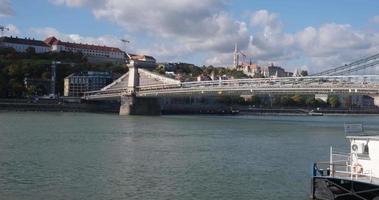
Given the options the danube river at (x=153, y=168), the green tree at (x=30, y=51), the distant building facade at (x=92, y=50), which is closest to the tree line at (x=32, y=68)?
the green tree at (x=30, y=51)

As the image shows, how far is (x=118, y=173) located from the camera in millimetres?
23562

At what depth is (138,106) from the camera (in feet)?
315

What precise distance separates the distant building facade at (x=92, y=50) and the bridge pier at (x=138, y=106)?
7291 centimetres

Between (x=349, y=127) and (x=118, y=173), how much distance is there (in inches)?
355

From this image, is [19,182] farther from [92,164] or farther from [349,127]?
[349,127]

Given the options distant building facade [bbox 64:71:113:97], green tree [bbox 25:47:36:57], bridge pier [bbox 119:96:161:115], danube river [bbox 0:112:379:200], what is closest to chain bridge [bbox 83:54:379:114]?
bridge pier [bbox 119:96:161:115]

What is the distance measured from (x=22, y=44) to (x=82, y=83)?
40064mm

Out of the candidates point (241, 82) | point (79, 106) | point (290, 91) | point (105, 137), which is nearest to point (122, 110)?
point (79, 106)

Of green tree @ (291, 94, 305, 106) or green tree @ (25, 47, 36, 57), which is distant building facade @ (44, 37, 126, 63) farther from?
green tree @ (291, 94, 305, 106)

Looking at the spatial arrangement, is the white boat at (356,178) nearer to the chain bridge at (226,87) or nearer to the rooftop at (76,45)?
the chain bridge at (226,87)

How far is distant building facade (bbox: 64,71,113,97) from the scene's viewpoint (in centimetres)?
12482

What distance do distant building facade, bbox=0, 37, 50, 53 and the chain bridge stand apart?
49890 mm

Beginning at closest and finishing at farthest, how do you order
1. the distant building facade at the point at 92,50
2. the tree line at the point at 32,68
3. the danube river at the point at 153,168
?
the danube river at the point at 153,168
the tree line at the point at 32,68
the distant building facade at the point at 92,50

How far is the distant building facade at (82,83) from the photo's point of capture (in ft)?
410
